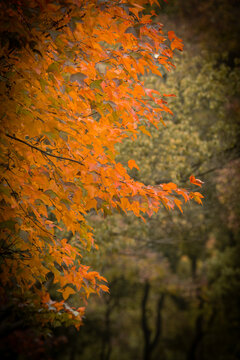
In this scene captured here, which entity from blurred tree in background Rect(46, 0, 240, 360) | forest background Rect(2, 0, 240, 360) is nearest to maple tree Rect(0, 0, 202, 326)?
forest background Rect(2, 0, 240, 360)

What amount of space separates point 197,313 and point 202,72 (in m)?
9.14

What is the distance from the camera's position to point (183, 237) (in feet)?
24.5

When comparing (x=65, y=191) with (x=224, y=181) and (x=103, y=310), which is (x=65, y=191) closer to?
(x=224, y=181)

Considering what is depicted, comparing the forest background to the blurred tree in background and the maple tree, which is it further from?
the maple tree

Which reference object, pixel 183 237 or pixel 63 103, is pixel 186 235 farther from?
pixel 63 103

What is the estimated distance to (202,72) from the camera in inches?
232

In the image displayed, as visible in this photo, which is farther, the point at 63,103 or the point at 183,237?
the point at 183,237

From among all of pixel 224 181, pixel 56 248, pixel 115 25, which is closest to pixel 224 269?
pixel 224 181

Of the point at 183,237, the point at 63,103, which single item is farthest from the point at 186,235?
the point at 63,103

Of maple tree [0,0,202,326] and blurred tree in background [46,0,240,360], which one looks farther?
blurred tree in background [46,0,240,360]

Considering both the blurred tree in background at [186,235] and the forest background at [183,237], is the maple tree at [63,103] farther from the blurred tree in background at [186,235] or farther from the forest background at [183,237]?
the blurred tree in background at [186,235]

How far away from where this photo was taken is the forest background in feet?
18.6

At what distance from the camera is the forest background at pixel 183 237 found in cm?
567

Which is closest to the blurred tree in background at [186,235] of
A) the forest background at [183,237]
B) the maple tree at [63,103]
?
the forest background at [183,237]
